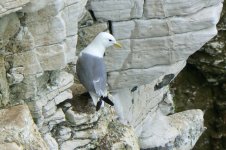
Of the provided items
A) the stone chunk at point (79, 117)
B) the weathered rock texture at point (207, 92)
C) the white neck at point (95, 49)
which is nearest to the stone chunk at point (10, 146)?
the stone chunk at point (79, 117)

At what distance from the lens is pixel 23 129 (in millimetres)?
6691

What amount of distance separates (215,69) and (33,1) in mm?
8043

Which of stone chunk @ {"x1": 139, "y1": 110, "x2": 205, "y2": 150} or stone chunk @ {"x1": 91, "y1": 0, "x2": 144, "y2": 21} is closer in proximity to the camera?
stone chunk @ {"x1": 91, "y1": 0, "x2": 144, "y2": 21}

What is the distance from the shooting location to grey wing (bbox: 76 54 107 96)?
8.04 m

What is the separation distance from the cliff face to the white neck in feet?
0.96

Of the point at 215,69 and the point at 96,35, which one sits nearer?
the point at 96,35

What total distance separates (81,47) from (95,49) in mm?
724

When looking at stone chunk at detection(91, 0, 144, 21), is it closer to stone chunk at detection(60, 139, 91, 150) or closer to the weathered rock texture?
stone chunk at detection(60, 139, 91, 150)

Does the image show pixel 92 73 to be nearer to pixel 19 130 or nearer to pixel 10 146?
pixel 19 130

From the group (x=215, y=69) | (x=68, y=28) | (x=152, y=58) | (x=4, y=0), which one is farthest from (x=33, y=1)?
(x=215, y=69)

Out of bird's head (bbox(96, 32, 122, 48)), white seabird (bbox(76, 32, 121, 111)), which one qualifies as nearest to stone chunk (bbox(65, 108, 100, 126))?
white seabird (bbox(76, 32, 121, 111))

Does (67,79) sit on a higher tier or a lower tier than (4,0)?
lower

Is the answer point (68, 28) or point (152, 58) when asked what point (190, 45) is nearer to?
point (152, 58)

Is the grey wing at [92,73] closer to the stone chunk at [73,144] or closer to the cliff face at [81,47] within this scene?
the cliff face at [81,47]
